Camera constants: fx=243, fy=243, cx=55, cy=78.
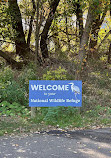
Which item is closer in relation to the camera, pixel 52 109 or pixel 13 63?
pixel 52 109

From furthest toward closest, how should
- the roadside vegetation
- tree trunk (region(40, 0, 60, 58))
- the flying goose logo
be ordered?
tree trunk (region(40, 0, 60, 58))
the flying goose logo
the roadside vegetation

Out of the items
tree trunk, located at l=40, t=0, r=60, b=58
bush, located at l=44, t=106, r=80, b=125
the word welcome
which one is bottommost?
bush, located at l=44, t=106, r=80, b=125

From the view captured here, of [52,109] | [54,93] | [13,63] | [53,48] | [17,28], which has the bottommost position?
[52,109]

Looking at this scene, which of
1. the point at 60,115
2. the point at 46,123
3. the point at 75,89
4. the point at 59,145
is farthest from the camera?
the point at 75,89

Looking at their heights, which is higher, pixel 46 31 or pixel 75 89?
pixel 46 31

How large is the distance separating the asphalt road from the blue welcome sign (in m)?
1.53

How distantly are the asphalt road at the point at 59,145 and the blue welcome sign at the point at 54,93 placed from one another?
5.00 ft

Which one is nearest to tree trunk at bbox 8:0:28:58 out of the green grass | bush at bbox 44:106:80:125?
bush at bbox 44:106:80:125

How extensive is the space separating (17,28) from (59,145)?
1013cm

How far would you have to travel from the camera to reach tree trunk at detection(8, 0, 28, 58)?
13.8m

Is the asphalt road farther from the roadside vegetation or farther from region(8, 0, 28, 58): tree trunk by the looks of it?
region(8, 0, 28, 58): tree trunk

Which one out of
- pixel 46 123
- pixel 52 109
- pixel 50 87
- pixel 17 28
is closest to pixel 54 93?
pixel 50 87

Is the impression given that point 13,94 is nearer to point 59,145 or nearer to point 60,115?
point 60,115

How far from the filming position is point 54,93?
8.30m
